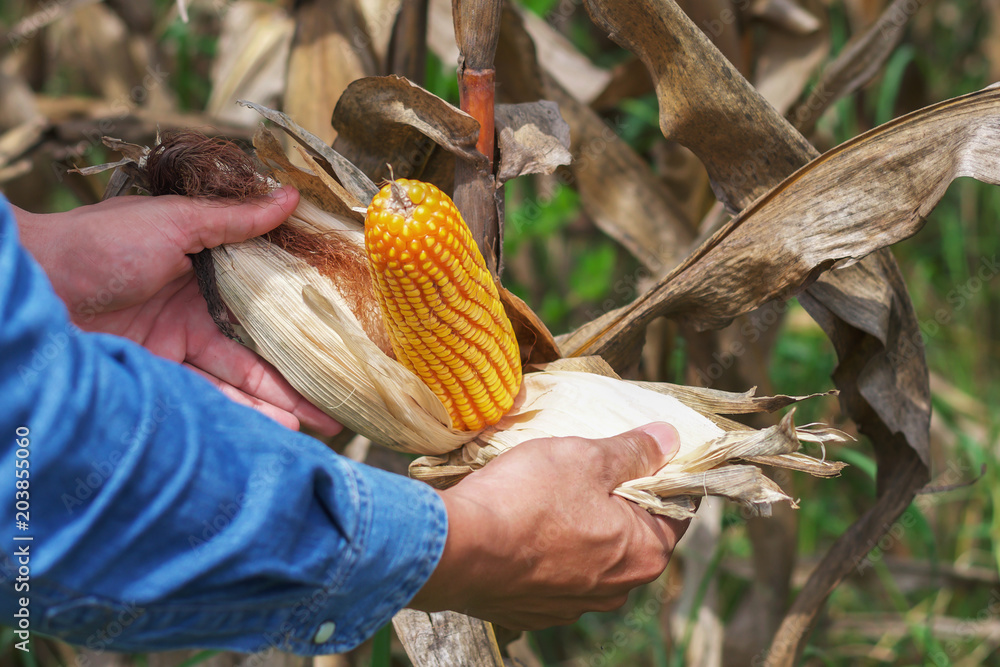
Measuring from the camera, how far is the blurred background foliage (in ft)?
7.54

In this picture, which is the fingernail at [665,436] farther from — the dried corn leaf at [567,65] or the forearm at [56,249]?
the dried corn leaf at [567,65]

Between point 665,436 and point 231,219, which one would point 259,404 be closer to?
point 231,219

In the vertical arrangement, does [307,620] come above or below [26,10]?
below

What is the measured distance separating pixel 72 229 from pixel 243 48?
1562 millimetres

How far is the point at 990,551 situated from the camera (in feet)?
9.07

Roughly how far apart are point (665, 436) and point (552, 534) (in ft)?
1.11

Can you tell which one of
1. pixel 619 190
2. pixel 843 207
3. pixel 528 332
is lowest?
pixel 528 332

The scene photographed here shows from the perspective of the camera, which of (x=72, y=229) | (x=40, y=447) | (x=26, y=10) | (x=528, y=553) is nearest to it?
(x=40, y=447)

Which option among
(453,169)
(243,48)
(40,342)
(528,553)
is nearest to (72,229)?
(40,342)

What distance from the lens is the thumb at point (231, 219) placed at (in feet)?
4.33

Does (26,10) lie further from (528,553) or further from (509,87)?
(528,553)

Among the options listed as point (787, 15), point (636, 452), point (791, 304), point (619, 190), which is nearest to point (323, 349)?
point (636, 452)

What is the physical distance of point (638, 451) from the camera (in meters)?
1.24

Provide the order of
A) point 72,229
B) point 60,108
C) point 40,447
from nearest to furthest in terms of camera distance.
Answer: point 40,447 < point 72,229 < point 60,108
